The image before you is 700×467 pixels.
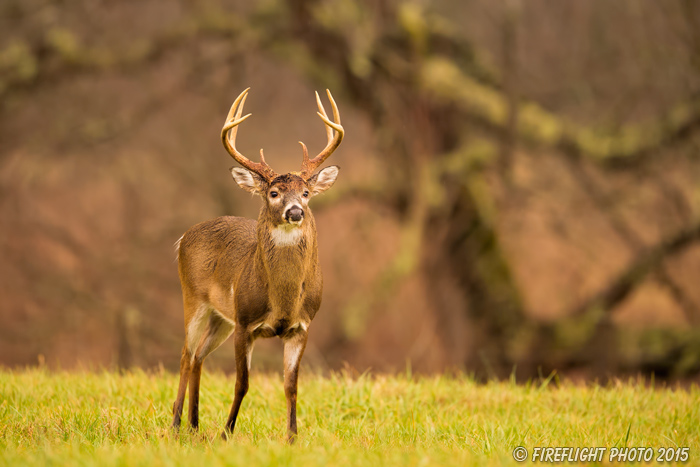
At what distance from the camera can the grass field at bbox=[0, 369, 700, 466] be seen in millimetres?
3832

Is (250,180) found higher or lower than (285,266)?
higher

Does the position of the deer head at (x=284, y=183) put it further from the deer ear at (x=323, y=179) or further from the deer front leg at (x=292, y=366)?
the deer front leg at (x=292, y=366)

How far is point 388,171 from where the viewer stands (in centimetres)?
1119

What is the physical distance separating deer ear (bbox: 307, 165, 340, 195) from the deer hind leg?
1047mm

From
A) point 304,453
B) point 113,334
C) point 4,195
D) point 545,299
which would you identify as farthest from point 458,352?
point 304,453

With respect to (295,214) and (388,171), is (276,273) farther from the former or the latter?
(388,171)

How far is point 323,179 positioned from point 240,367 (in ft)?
3.88

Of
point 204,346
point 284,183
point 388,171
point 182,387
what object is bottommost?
point 182,387

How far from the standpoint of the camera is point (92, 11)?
11562 millimetres

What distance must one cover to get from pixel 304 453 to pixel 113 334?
7415 mm

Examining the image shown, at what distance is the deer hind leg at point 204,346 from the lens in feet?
16.7

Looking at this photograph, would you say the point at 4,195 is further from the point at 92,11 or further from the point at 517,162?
the point at 517,162

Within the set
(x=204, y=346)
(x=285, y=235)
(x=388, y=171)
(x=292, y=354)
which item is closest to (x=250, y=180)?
(x=285, y=235)

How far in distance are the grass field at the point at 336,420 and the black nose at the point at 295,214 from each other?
1167 millimetres
